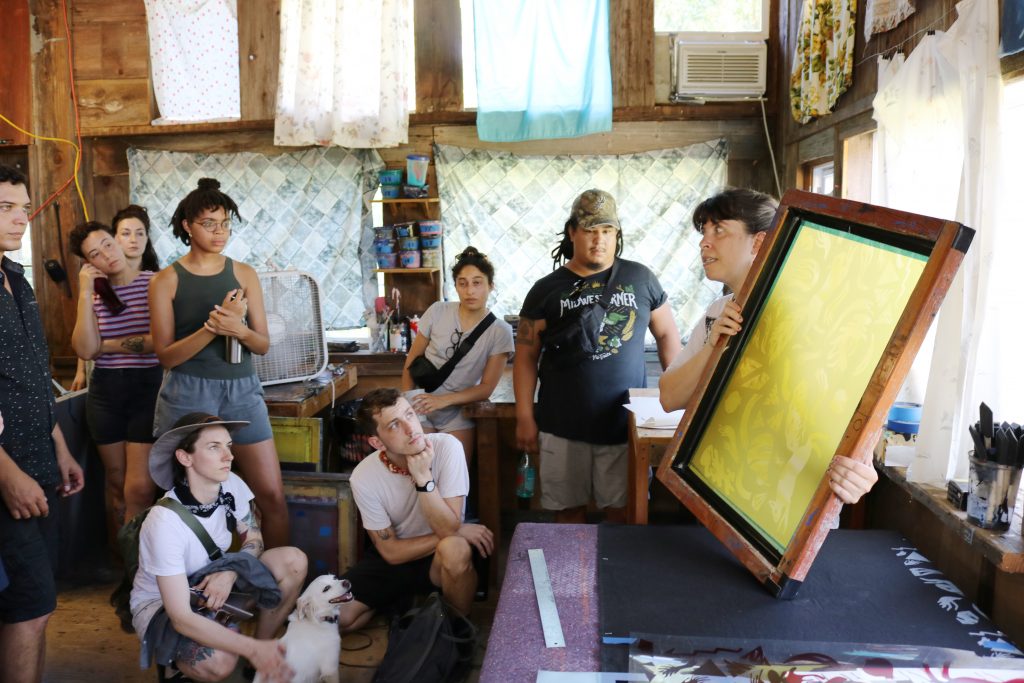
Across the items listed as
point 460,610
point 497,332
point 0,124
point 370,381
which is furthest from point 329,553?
point 0,124

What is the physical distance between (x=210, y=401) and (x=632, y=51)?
3.13 metres

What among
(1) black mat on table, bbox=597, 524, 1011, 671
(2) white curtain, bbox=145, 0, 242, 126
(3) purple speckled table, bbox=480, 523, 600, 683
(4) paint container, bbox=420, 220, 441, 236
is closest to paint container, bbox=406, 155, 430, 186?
(4) paint container, bbox=420, 220, 441, 236

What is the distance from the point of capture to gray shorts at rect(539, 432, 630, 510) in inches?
116

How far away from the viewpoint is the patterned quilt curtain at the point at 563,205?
4730mm

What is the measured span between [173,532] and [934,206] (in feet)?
7.73

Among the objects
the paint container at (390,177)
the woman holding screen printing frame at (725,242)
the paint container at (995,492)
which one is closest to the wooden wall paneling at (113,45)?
the paint container at (390,177)

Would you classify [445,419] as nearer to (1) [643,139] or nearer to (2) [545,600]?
(2) [545,600]

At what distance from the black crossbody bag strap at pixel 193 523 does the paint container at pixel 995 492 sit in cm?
206

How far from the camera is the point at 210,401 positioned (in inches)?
117

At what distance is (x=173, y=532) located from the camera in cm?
238

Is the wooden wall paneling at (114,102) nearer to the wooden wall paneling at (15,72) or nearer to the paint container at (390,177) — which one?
the wooden wall paneling at (15,72)

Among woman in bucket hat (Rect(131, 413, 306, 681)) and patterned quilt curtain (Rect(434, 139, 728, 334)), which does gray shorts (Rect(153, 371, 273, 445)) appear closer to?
woman in bucket hat (Rect(131, 413, 306, 681))

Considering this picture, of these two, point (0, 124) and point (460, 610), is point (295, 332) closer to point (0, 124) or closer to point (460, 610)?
point (460, 610)

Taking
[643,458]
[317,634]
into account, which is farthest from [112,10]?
[643,458]
